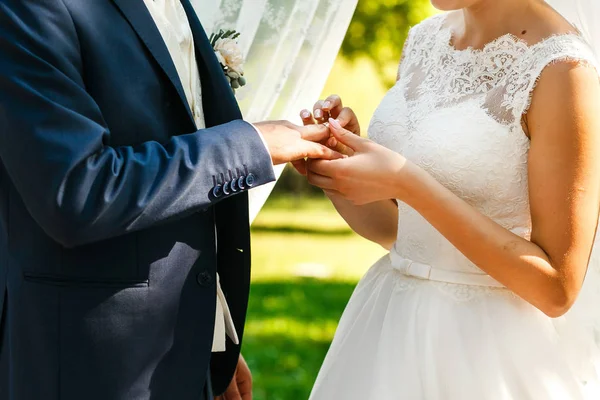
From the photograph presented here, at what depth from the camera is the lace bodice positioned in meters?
2.43

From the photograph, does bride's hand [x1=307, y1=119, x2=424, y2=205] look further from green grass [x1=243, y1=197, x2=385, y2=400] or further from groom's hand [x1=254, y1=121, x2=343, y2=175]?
green grass [x1=243, y1=197, x2=385, y2=400]

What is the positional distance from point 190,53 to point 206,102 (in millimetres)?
141

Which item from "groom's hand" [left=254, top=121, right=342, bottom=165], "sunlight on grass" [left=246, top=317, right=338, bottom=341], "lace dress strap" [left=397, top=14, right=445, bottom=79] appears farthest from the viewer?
"sunlight on grass" [left=246, top=317, right=338, bottom=341]

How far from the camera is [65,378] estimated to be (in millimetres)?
2018

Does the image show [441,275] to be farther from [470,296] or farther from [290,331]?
[290,331]

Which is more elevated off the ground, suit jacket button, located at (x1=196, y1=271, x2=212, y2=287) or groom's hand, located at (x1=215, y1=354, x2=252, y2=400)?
suit jacket button, located at (x1=196, y1=271, x2=212, y2=287)

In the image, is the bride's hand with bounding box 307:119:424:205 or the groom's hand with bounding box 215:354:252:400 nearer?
the bride's hand with bounding box 307:119:424:205

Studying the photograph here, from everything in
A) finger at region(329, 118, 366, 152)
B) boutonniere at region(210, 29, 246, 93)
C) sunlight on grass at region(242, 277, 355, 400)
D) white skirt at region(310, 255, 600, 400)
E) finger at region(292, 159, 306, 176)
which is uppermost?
boutonniere at region(210, 29, 246, 93)

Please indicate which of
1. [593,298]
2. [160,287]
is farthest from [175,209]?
[593,298]

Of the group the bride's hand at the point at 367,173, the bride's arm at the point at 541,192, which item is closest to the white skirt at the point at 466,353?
the bride's arm at the point at 541,192

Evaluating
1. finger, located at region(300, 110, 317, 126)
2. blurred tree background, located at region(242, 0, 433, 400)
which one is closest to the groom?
finger, located at region(300, 110, 317, 126)

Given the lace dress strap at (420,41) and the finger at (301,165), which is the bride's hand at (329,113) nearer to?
the finger at (301,165)

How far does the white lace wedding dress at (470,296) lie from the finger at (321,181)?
1.13 feet

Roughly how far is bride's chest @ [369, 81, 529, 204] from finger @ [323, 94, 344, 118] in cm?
25
